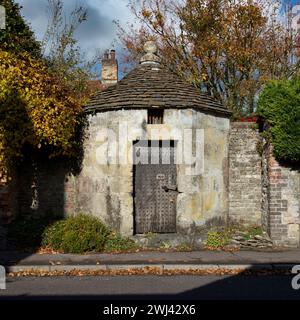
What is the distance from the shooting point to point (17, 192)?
13.0 m

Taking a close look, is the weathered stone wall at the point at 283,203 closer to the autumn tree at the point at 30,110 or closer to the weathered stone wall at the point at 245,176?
the weathered stone wall at the point at 245,176

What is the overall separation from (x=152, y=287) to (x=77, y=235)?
3.82m

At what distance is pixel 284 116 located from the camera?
11.3 m

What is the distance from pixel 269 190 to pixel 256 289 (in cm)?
465

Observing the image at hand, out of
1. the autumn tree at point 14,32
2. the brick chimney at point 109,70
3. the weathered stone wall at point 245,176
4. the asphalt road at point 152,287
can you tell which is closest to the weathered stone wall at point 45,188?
the autumn tree at point 14,32

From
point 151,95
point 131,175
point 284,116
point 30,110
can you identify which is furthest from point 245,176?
point 30,110

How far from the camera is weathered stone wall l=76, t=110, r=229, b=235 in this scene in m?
11.9

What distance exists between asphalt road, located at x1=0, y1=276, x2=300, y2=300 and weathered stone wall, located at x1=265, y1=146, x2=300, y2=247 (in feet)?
10.3

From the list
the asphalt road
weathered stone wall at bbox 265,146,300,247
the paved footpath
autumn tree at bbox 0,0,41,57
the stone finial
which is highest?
autumn tree at bbox 0,0,41,57

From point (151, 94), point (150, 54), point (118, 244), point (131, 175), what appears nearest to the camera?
point (118, 244)

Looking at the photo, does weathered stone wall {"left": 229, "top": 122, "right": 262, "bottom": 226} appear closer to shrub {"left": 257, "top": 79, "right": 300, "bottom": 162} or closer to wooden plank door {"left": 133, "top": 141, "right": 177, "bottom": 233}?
shrub {"left": 257, "top": 79, "right": 300, "bottom": 162}

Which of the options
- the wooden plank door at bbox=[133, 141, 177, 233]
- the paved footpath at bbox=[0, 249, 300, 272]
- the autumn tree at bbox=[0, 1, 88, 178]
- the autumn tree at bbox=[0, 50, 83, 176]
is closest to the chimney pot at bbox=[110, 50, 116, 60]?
the autumn tree at bbox=[0, 1, 88, 178]

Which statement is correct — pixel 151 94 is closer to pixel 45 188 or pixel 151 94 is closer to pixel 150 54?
pixel 150 54

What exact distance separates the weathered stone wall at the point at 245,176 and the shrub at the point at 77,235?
3964 mm
